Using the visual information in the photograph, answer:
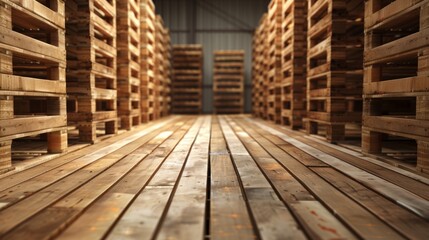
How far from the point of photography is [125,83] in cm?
851

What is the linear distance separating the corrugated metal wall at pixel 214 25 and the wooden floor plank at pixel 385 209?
18.6m

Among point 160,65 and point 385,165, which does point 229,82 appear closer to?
point 160,65

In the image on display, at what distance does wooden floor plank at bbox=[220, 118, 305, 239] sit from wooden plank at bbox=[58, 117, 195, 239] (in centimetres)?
89

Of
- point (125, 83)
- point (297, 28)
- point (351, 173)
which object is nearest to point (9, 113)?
point (351, 173)

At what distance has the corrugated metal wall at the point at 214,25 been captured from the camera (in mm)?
21781

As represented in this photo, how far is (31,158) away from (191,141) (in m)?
2.68

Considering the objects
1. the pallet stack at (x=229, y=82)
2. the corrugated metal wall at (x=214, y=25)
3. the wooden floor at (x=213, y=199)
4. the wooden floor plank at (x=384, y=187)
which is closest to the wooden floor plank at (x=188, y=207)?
the wooden floor at (x=213, y=199)

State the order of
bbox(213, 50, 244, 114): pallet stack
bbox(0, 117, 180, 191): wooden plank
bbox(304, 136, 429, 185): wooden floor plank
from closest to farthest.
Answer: bbox(0, 117, 180, 191): wooden plank, bbox(304, 136, 429, 185): wooden floor plank, bbox(213, 50, 244, 114): pallet stack

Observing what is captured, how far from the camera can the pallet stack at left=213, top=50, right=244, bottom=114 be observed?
1842 cm

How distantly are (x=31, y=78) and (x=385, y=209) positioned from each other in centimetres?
382

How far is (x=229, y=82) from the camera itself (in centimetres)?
1834

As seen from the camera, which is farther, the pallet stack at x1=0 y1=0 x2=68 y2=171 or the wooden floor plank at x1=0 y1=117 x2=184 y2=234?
the pallet stack at x1=0 y1=0 x2=68 y2=171

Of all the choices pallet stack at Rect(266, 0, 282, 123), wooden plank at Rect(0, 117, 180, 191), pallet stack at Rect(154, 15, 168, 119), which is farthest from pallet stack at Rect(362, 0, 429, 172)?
pallet stack at Rect(154, 15, 168, 119)

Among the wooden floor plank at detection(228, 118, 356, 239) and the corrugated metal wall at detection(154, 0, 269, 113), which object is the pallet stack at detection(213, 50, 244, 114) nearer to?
the corrugated metal wall at detection(154, 0, 269, 113)
